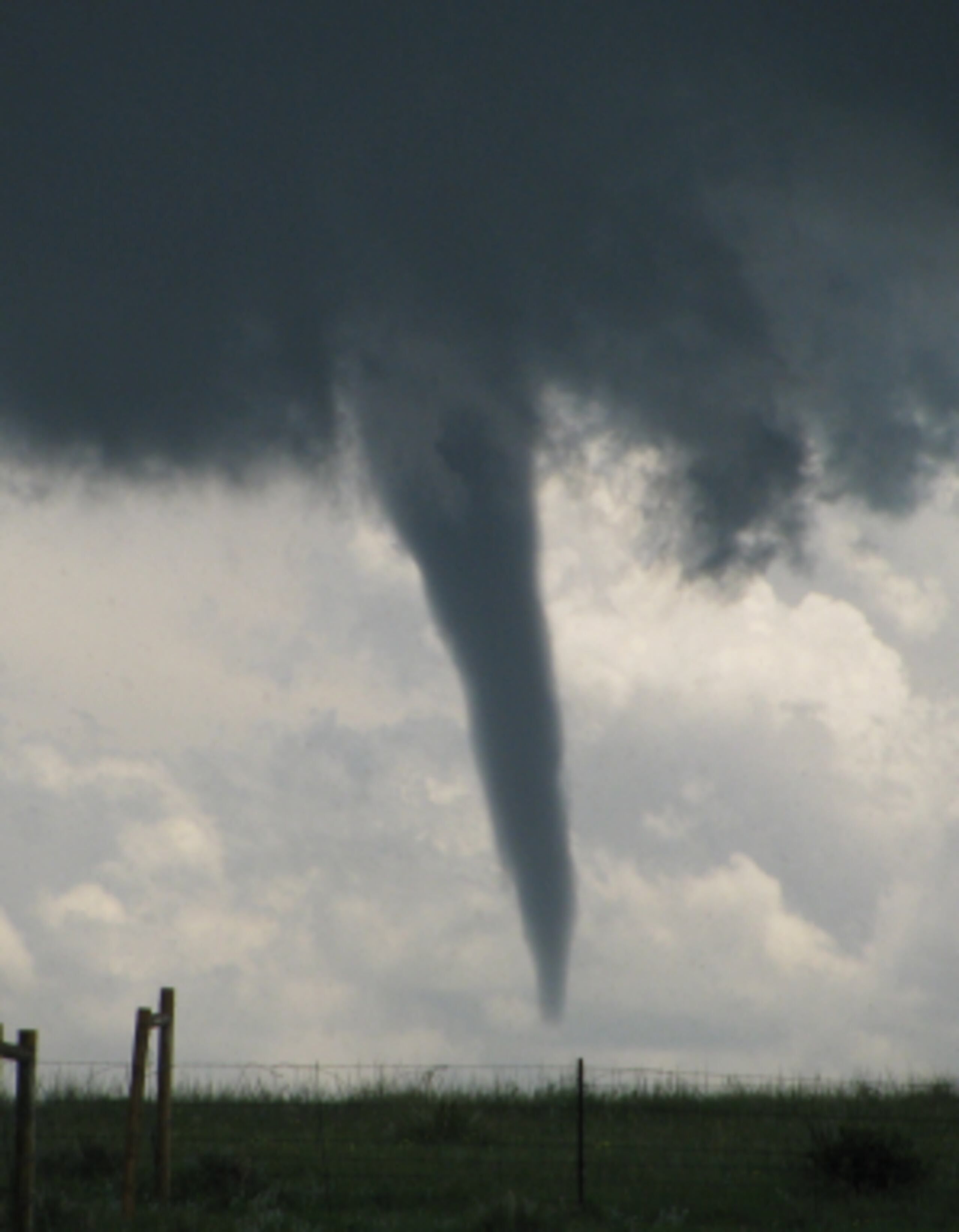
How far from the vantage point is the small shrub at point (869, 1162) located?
21891mm

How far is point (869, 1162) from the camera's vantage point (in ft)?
72.0

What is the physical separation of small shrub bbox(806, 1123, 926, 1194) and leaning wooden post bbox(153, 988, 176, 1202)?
10167mm

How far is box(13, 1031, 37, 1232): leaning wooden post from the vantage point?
15.6 meters

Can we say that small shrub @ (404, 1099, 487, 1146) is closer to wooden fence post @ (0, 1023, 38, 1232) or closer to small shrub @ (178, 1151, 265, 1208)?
small shrub @ (178, 1151, 265, 1208)

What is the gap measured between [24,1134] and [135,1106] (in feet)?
10.8

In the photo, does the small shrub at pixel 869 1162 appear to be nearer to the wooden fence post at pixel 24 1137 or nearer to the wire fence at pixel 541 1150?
the wire fence at pixel 541 1150

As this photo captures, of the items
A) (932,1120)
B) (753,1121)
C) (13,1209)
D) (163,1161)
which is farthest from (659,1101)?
(13,1209)

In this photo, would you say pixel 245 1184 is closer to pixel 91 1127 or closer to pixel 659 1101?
pixel 91 1127

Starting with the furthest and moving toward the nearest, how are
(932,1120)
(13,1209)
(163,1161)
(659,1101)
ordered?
(659,1101) < (932,1120) < (163,1161) < (13,1209)

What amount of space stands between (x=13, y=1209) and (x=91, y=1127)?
1297 cm

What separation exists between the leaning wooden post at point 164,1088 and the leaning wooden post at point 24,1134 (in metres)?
3.83

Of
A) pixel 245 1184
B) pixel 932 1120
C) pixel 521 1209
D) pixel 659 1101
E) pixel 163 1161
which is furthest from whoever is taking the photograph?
pixel 659 1101

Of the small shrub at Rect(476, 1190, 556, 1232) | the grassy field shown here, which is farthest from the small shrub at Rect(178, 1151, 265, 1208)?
the small shrub at Rect(476, 1190, 556, 1232)

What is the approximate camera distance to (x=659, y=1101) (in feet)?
102
